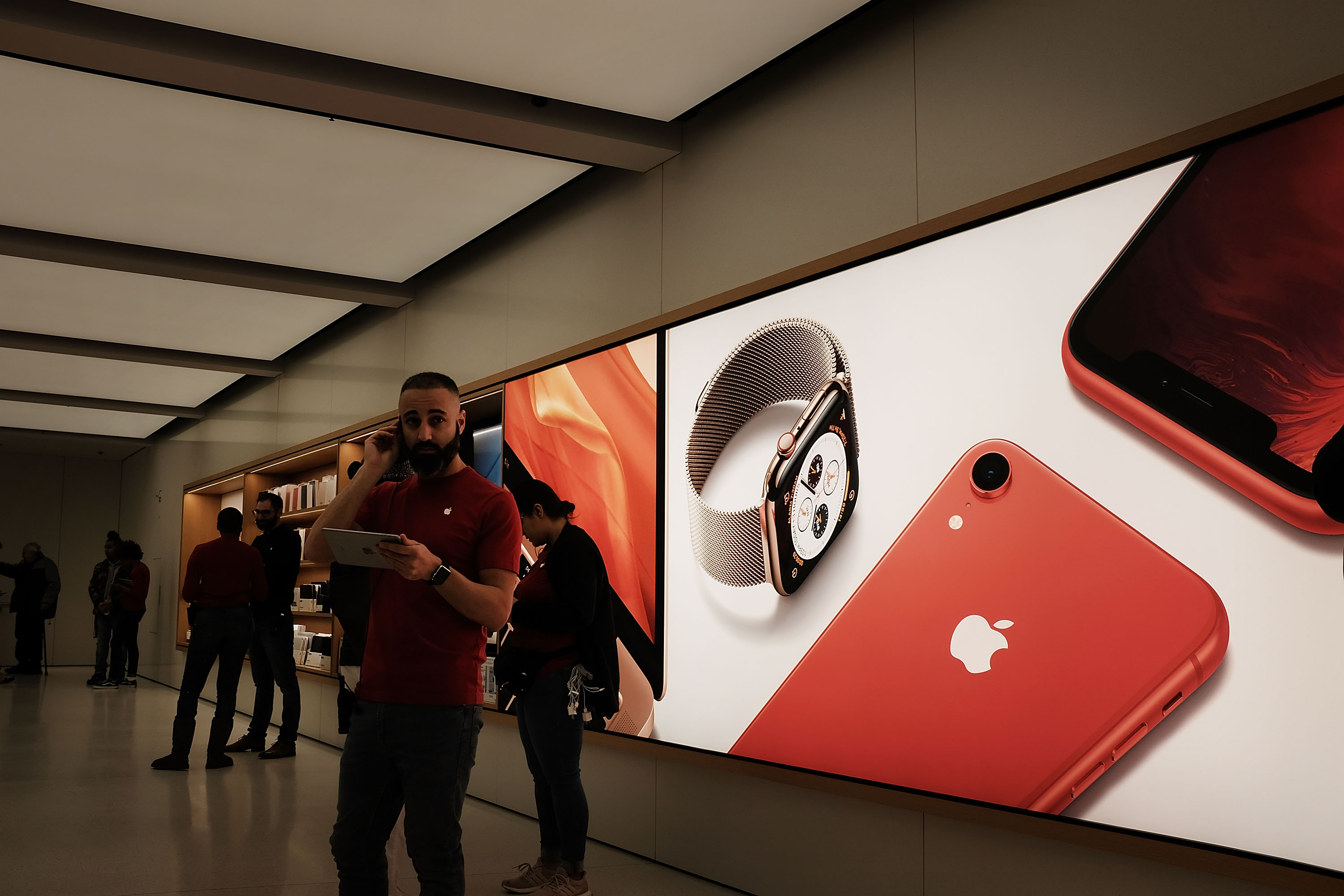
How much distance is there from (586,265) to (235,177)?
1.79 metres

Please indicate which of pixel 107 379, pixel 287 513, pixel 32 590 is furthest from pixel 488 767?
pixel 32 590

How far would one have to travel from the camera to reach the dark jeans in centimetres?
212

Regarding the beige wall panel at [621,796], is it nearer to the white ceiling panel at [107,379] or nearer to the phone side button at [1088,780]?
the phone side button at [1088,780]

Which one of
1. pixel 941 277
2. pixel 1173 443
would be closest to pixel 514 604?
pixel 941 277

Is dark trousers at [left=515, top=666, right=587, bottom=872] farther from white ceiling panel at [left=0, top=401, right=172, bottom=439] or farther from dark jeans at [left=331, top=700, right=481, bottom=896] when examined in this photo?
white ceiling panel at [left=0, top=401, right=172, bottom=439]

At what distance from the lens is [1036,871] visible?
2.65 metres

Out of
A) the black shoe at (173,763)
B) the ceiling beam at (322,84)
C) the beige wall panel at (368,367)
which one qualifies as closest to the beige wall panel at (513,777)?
the black shoe at (173,763)

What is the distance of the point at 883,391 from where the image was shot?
3.19m

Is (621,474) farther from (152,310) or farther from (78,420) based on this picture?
(78,420)

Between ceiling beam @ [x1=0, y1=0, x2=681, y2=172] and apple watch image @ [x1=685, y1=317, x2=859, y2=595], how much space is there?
1179 mm

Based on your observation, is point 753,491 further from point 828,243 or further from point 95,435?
point 95,435

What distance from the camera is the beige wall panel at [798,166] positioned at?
3.31 metres

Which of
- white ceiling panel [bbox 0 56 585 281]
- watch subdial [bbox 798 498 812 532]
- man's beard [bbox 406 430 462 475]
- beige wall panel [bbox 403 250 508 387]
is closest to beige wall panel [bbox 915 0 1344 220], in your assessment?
watch subdial [bbox 798 498 812 532]

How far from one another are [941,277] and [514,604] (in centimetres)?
178
